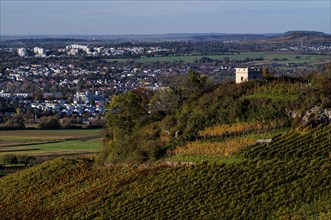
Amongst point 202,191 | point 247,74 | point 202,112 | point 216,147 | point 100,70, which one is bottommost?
point 100,70

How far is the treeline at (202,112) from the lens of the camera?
A: 103ft

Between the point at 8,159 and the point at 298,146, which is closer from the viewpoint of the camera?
the point at 298,146

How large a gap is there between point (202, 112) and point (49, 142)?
27.9 m

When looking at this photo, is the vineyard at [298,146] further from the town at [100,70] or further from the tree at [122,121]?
the town at [100,70]

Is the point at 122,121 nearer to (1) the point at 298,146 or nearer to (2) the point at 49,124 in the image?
(1) the point at 298,146

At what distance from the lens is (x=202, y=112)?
33.8 meters

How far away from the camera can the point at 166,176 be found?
90.1ft

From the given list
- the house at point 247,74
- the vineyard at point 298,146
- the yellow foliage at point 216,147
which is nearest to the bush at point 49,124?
the house at point 247,74

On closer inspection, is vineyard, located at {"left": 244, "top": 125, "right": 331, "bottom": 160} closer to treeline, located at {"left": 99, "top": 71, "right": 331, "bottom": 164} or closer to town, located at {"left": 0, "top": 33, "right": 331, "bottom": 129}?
treeline, located at {"left": 99, "top": 71, "right": 331, "bottom": 164}

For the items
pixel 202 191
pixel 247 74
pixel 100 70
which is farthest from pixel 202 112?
pixel 100 70

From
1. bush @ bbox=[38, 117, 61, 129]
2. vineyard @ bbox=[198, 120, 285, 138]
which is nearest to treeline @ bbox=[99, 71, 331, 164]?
vineyard @ bbox=[198, 120, 285, 138]

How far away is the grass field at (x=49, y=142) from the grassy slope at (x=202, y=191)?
2277cm

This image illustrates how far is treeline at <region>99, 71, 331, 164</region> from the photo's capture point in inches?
1238

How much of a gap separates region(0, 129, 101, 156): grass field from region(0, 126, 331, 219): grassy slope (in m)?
22.8
